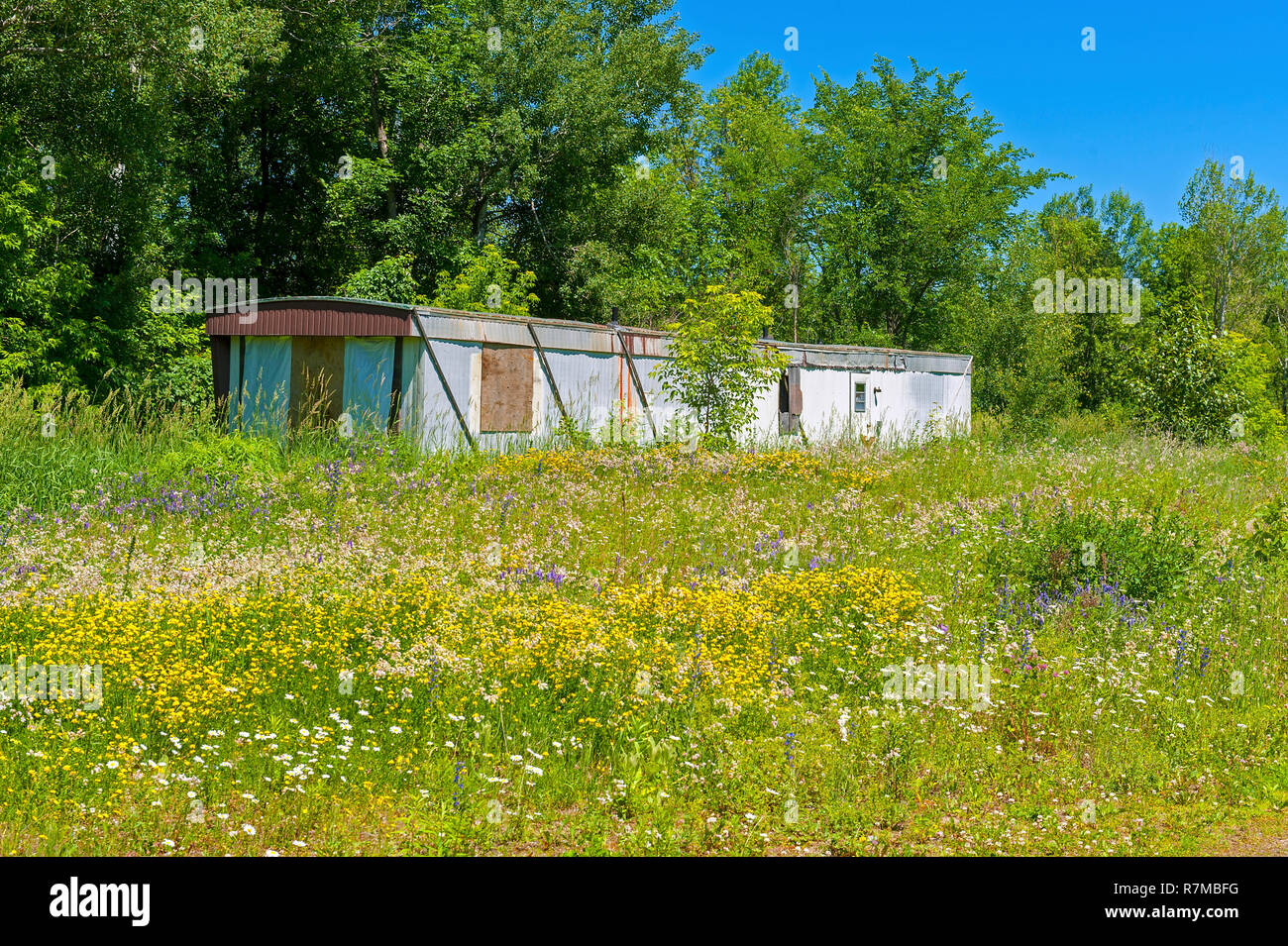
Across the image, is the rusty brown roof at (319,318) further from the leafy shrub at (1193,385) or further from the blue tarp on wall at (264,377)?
the leafy shrub at (1193,385)

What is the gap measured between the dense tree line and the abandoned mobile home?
376 cm

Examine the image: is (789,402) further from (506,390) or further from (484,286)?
(484,286)

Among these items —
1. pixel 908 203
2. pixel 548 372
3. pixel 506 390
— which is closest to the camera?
pixel 506 390

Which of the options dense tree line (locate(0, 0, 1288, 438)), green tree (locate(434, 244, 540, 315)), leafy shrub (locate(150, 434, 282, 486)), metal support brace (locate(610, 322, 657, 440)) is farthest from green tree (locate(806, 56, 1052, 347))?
leafy shrub (locate(150, 434, 282, 486))

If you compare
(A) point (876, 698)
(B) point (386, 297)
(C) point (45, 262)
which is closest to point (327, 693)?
(A) point (876, 698)

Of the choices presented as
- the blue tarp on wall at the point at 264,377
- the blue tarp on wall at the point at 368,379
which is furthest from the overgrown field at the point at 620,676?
the blue tarp on wall at the point at 264,377

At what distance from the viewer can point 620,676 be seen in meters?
6.08

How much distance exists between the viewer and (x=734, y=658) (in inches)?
257

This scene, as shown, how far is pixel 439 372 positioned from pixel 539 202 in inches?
647

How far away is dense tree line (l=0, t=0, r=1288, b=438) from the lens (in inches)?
762

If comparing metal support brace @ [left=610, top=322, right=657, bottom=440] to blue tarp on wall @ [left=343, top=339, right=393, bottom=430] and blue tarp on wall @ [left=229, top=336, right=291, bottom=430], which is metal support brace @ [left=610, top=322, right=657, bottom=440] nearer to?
blue tarp on wall @ [left=343, top=339, right=393, bottom=430]

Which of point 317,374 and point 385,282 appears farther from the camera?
point 385,282

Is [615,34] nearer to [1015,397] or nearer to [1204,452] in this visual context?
[1015,397]

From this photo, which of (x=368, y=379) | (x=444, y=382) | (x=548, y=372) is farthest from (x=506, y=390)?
(x=368, y=379)
